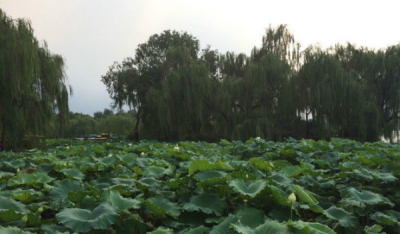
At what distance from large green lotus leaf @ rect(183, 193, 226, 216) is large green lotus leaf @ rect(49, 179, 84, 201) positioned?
0.82m

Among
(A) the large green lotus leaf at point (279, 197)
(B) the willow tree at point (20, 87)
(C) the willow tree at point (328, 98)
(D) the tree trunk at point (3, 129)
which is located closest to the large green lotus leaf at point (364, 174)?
(A) the large green lotus leaf at point (279, 197)

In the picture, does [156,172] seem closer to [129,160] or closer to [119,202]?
[129,160]

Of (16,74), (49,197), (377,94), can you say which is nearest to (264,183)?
(49,197)

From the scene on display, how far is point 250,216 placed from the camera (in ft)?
5.44

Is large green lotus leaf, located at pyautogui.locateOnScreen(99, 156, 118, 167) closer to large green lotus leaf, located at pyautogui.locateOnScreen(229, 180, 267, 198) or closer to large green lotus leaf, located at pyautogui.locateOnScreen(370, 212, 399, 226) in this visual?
large green lotus leaf, located at pyautogui.locateOnScreen(229, 180, 267, 198)

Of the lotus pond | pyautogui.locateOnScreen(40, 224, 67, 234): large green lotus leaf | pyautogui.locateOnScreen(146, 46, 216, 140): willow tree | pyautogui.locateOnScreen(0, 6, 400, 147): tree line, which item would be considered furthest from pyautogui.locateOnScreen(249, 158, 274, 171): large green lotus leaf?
pyautogui.locateOnScreen(146, 46, 216, 140): willow tree

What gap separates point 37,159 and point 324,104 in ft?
45.4

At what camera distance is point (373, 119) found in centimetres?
1519

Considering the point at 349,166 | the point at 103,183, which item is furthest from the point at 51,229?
the point at 349,166

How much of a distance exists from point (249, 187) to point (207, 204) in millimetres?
270

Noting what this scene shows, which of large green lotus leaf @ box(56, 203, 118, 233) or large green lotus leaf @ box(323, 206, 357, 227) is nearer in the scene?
large green lotus leaf @ box(56, 203, 118, 233)

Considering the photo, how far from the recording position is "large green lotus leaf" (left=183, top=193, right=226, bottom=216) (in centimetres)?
170

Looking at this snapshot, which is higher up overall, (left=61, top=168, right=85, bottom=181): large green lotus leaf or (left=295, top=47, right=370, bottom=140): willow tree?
(left=295, top=47, right=370, bottom=140): willow tree

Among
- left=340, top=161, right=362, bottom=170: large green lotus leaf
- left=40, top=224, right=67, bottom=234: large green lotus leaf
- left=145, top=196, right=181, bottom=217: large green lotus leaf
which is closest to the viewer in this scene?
left=40, top=224, right=67, bottom=234: large green lotus leaf
